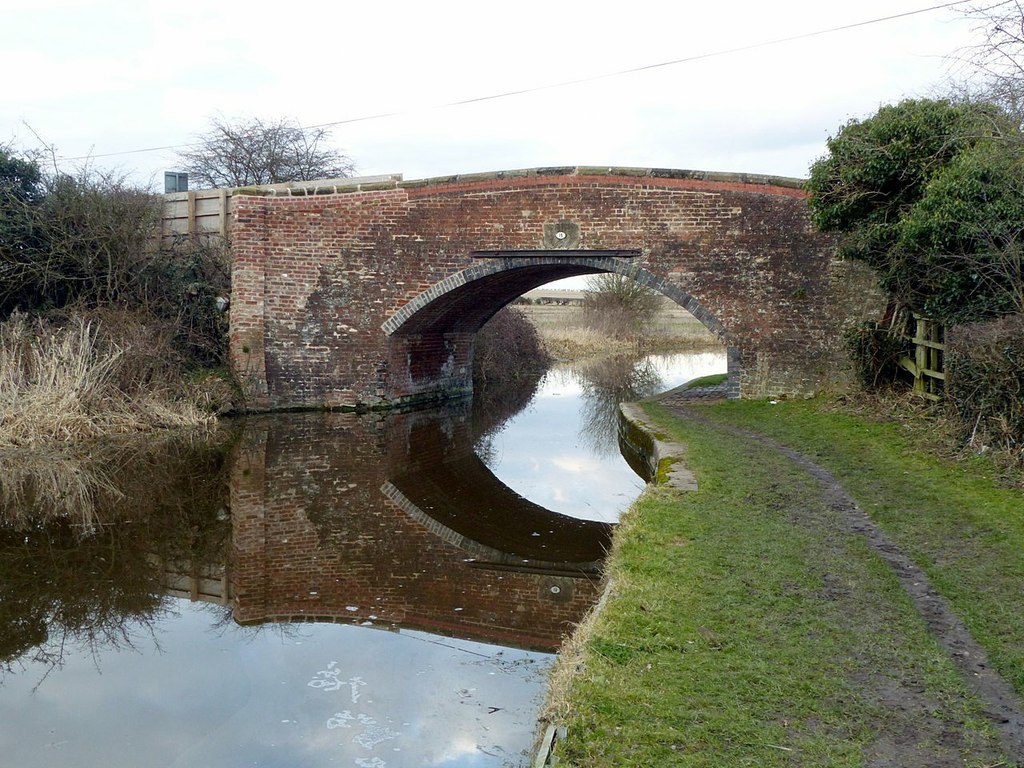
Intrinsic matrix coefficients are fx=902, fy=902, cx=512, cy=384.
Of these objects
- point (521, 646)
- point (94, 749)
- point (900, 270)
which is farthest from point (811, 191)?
A: point (94, 749)

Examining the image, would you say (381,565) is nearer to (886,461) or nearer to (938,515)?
(938,515)

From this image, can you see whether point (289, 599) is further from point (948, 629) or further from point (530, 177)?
point (530, 177)

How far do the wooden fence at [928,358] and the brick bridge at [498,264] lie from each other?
2176 millimetres

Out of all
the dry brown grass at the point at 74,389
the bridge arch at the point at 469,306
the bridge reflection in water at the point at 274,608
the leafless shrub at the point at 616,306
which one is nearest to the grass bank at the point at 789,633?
the bridge reflection in water at the point at 274,608

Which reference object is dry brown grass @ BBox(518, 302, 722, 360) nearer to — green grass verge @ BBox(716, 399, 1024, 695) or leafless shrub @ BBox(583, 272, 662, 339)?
leafless shrub @ BBox(583, 272, 662, 339)

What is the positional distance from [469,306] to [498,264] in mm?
2889

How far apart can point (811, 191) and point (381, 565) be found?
8.39 m

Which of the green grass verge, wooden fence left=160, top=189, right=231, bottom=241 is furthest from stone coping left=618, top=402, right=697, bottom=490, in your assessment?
wooden fence left=160, top=189, right=231, bottom=241

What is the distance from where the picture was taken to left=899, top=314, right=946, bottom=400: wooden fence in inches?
426

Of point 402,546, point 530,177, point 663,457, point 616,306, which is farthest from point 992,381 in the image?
point 616,306

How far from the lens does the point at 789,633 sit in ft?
14.8

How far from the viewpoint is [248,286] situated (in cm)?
1552

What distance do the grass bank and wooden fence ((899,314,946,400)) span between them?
3.14 m

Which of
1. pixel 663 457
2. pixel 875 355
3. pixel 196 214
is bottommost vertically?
pixel 663 457
